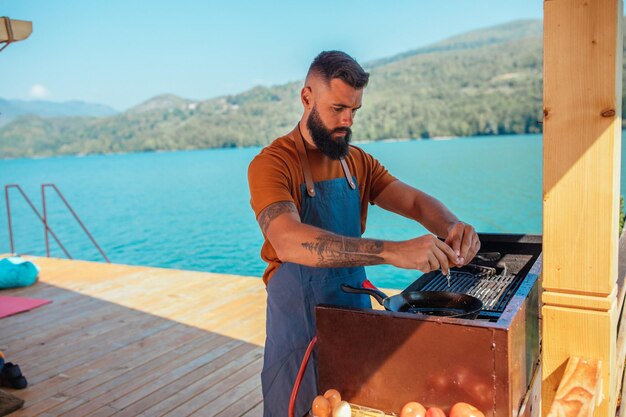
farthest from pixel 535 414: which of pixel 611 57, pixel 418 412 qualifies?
pixel 611 57

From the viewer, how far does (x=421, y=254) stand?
4.47ft

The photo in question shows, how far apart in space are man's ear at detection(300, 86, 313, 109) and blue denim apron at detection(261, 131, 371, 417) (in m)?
0.19

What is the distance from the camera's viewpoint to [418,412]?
125 centimetres

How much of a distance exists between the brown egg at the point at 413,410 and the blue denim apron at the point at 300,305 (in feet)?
1.85

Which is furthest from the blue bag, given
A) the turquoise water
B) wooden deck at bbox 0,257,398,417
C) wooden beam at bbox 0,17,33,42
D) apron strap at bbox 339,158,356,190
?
the turquoise water

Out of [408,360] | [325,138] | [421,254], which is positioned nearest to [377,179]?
[325,138]

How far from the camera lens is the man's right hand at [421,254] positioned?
4.48 ft

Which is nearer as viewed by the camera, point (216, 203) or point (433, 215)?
point (433, 215)

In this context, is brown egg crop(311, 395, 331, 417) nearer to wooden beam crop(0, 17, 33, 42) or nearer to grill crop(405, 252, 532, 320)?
grill crop(405, 252, 532, 320)

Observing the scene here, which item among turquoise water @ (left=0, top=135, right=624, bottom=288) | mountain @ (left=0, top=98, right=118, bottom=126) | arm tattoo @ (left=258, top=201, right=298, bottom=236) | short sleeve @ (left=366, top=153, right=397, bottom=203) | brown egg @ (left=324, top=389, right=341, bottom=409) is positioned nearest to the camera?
brown egg @ (left=324, top=389, right=341, bottom=409)

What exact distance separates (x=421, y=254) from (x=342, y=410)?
1.31ft

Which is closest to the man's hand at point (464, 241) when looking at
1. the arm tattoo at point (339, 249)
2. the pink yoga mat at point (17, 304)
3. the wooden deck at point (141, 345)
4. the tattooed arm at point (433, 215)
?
the tattooed arm at point (433, 215)

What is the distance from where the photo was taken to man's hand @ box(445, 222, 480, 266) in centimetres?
167

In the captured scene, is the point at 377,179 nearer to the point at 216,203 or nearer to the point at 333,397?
the point at 333,397
